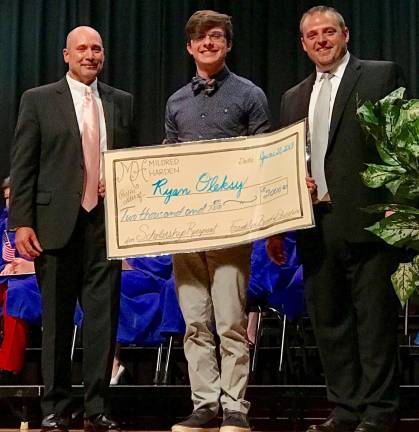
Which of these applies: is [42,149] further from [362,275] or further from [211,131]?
[362,275]

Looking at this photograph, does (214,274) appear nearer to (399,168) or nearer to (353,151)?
(353,151)

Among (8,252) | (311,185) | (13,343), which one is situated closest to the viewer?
(311,185)

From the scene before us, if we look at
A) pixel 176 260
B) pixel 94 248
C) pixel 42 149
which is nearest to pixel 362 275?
pixel 176 260

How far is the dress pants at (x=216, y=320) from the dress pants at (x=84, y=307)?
297 millimetres

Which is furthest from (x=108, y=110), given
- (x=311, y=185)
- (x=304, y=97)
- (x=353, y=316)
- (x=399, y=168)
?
(x=399, y=168)

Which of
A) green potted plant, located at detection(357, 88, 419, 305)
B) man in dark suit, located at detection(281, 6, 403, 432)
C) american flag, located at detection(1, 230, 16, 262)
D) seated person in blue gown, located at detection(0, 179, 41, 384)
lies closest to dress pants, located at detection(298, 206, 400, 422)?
man in dark suit, located at detection(281, 6, 403, 432)

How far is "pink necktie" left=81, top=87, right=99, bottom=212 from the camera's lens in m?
3.55

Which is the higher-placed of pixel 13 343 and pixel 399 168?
pixel 399 168

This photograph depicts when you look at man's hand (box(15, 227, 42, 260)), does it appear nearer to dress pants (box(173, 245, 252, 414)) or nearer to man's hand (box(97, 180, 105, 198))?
man's hand (box(97, 180, 105, 198))

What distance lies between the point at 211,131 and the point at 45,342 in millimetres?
1042

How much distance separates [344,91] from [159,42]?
12.7ft

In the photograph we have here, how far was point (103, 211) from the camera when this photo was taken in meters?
3.57

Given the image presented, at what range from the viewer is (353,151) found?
3.36 metres

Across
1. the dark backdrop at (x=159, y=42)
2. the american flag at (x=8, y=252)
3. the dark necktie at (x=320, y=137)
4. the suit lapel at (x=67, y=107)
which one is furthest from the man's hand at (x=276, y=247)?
the dark backdrop at (x=159, y=42)
